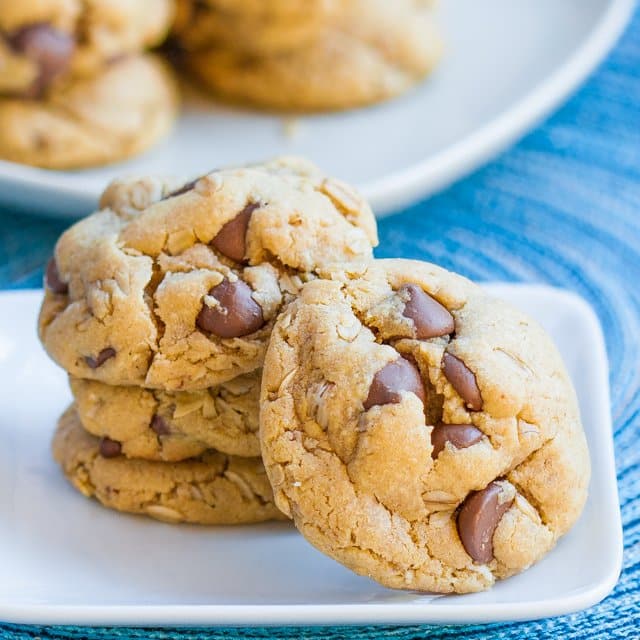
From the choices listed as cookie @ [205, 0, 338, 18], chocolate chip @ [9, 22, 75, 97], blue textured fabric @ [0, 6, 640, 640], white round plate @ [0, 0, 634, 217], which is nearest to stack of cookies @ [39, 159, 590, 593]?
blue textured fabric @ [0, 6, 640, 640]

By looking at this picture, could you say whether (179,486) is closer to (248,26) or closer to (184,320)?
(184,320)

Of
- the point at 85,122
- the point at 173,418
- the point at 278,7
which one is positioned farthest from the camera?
the point at 278,7

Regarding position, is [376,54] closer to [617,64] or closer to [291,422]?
[617,64]

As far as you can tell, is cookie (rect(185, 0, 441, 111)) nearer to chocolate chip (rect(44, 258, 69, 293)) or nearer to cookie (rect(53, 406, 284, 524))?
chocolate chip (rect(44, 258, 69, 293))

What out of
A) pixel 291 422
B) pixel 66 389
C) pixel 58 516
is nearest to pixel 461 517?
pixel 291 422

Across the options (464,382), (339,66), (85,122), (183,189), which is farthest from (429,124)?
(464,382)

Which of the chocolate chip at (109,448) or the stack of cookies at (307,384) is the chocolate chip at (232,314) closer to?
the stack of cookies at (307,384)
